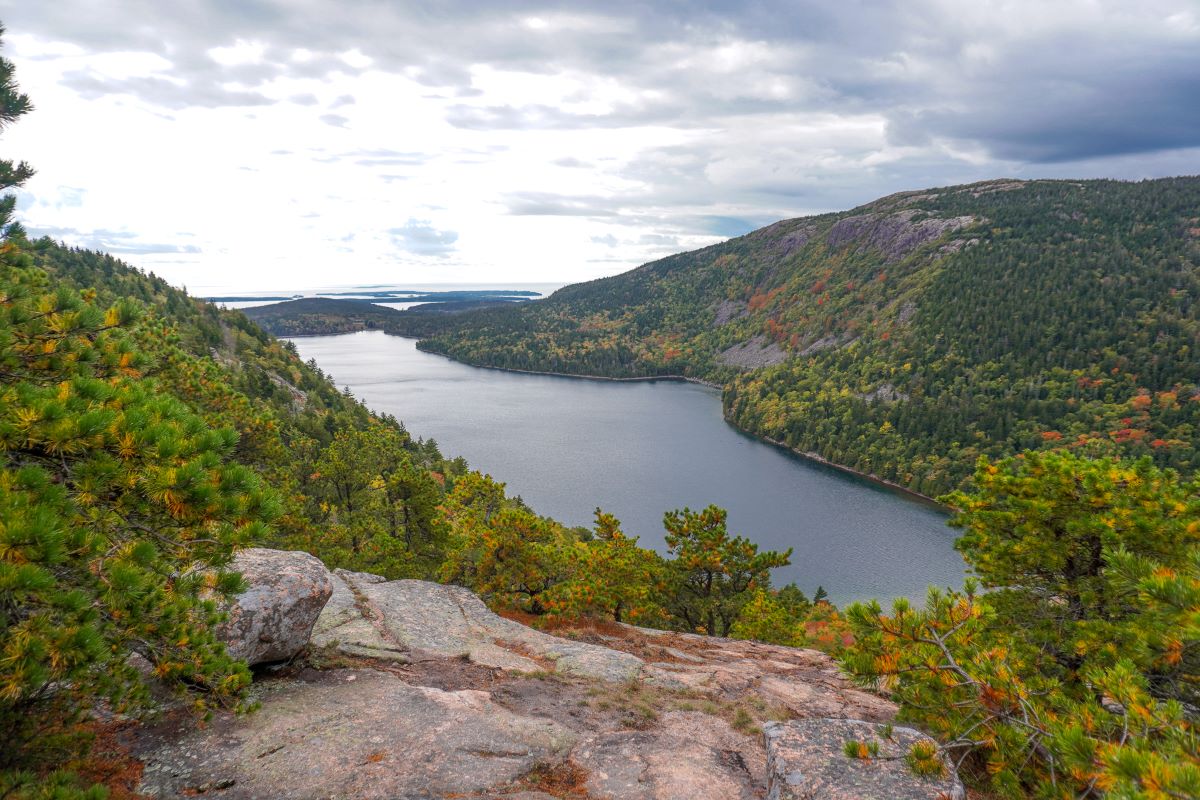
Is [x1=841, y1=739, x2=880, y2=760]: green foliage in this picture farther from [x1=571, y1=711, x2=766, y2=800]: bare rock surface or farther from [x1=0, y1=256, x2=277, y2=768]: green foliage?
[x1=0, y1=256, x2=277, y2=768]: green foliage

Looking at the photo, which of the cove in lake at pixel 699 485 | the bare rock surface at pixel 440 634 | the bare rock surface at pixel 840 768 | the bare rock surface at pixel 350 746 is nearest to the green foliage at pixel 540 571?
the bare rock surface at pixel 440 634

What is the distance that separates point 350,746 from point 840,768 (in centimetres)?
922

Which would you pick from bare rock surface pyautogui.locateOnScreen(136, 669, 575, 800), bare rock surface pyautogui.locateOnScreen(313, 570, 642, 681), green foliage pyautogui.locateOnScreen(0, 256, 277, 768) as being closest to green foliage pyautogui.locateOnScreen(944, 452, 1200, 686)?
bare rock surface pyautogui.locateOnScreen(313, 570, 642, 681)

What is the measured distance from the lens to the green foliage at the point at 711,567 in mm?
30328

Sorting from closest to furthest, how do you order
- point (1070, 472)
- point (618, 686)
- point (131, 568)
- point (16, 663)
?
point (16, 663) → point (131, 568) → point (1070, 472) → point (618, 686)

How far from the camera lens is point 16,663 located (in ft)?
16.4

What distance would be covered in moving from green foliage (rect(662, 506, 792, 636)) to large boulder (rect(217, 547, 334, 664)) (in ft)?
60.7

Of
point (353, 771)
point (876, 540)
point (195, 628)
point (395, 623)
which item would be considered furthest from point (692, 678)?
point (876, 540)

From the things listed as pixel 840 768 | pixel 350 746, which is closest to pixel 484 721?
pixel 350 746

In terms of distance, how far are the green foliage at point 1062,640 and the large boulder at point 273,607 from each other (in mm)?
12690

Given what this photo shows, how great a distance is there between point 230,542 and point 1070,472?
1848cm

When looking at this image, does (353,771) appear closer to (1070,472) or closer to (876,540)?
(1070,472)

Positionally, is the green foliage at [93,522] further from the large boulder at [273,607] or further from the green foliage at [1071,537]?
the green foliage at [1071,537]

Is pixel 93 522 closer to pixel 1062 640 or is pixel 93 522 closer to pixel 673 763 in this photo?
pixel 673 763
